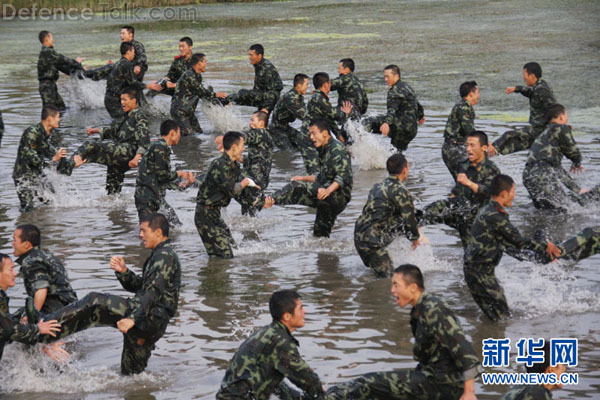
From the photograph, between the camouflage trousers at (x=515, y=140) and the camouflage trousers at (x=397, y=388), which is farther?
the camouflage trousers at (x=515, y=140)

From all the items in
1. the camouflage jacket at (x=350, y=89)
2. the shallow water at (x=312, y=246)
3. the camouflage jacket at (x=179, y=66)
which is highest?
the camouflage jacket at (x=179, y=66)

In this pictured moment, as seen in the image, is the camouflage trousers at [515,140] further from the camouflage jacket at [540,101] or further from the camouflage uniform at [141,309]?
the camouflage uniform at [141,309]

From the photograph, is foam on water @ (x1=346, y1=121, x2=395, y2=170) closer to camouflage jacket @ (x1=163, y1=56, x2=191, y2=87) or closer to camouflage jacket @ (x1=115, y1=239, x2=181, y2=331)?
camouflage jacket @ (x1=163, y1=56, x2=191, y2=87)

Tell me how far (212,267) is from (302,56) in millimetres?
18251

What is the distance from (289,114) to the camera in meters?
17.4

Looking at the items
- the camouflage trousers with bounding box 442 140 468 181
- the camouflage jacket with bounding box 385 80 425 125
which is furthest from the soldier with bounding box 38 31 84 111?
the camouflage trousers with bounding box 442 140 468 181

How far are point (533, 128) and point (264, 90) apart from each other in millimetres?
5989

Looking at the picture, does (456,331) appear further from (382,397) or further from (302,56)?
(302,56)

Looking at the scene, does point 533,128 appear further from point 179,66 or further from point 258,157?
point 179,66

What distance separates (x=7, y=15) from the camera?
4438cm

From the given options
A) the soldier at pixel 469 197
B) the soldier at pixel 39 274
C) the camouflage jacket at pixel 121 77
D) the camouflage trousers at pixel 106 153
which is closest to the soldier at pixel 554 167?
the soldier at pixel 469 197

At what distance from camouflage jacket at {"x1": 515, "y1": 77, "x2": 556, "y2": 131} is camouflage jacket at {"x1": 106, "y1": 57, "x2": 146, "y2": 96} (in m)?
9.14

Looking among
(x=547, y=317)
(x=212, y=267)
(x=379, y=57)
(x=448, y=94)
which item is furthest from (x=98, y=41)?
(x=547, y=317)

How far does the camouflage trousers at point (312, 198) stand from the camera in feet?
40.8
